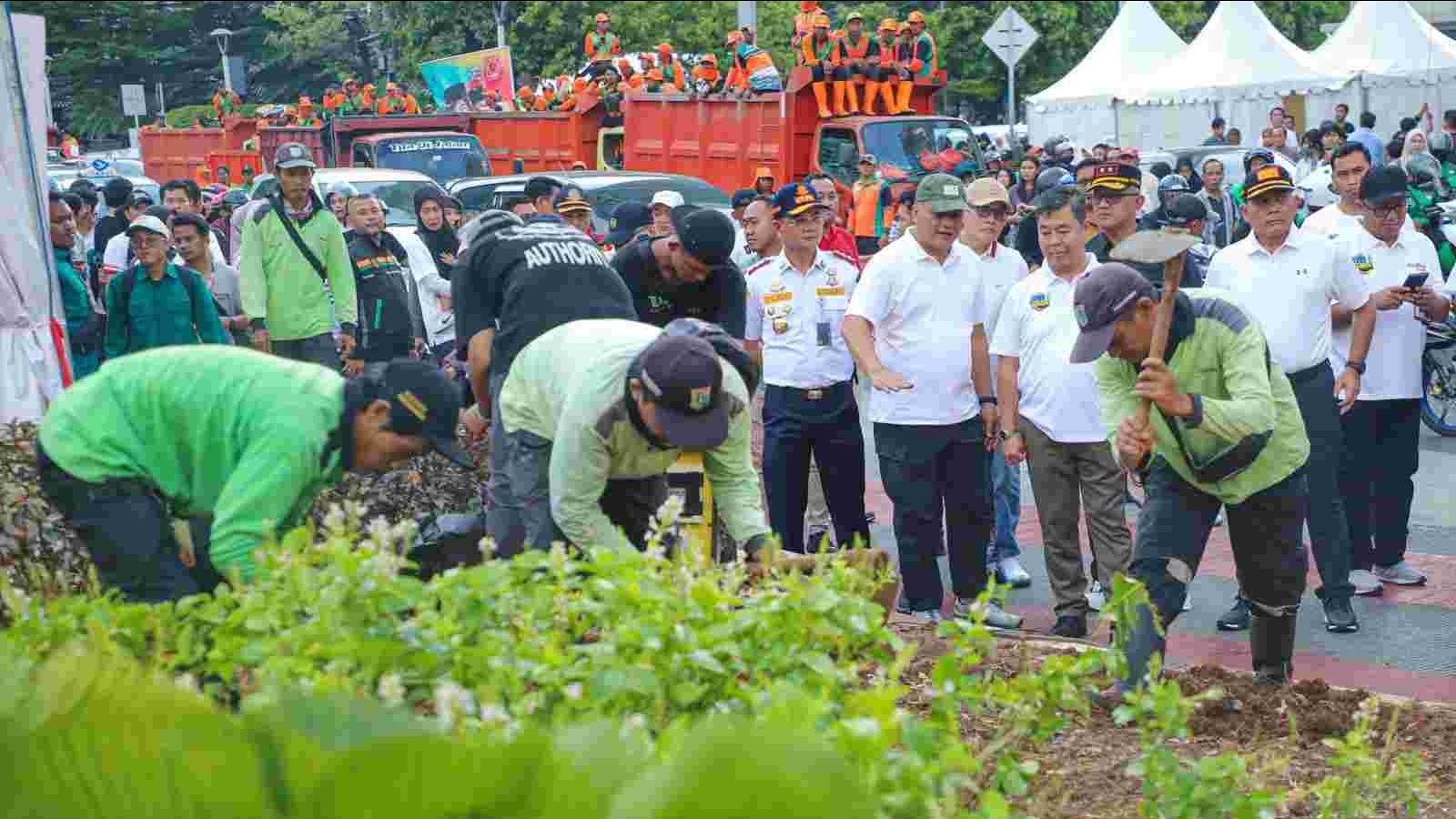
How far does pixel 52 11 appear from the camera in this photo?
1600 cm

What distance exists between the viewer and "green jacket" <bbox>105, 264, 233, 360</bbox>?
31.6 feet

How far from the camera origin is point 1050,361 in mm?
7461

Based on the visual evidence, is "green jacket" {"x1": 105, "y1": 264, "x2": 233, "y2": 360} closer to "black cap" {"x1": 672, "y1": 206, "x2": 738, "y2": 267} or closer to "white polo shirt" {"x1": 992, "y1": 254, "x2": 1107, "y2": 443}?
"black cap" {"x1": 672, "y1": 206, "x2": 738, "y2": 267}

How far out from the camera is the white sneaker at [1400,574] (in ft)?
27.2

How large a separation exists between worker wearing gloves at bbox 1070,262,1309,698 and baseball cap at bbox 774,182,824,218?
2447mm

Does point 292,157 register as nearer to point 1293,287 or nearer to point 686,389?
point 1293,287

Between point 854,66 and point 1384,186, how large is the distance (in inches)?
539

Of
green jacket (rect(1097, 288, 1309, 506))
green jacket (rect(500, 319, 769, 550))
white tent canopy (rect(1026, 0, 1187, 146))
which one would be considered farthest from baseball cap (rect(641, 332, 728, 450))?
white tent canopy (rect(1026, 0, 1187, 146))

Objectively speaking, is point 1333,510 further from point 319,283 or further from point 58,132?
point 58,132

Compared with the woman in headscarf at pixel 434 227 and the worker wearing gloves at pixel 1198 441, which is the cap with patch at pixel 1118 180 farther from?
the woman in headscarf at pixel 434 227

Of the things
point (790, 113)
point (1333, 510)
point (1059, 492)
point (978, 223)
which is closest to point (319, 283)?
point (978, 223)

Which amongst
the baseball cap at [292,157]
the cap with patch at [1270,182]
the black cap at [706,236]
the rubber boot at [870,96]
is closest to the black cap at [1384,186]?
the cap with patch at [1270,182]

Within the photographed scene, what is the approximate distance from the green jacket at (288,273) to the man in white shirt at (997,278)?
374 cm

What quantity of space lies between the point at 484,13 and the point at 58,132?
37.6ft
